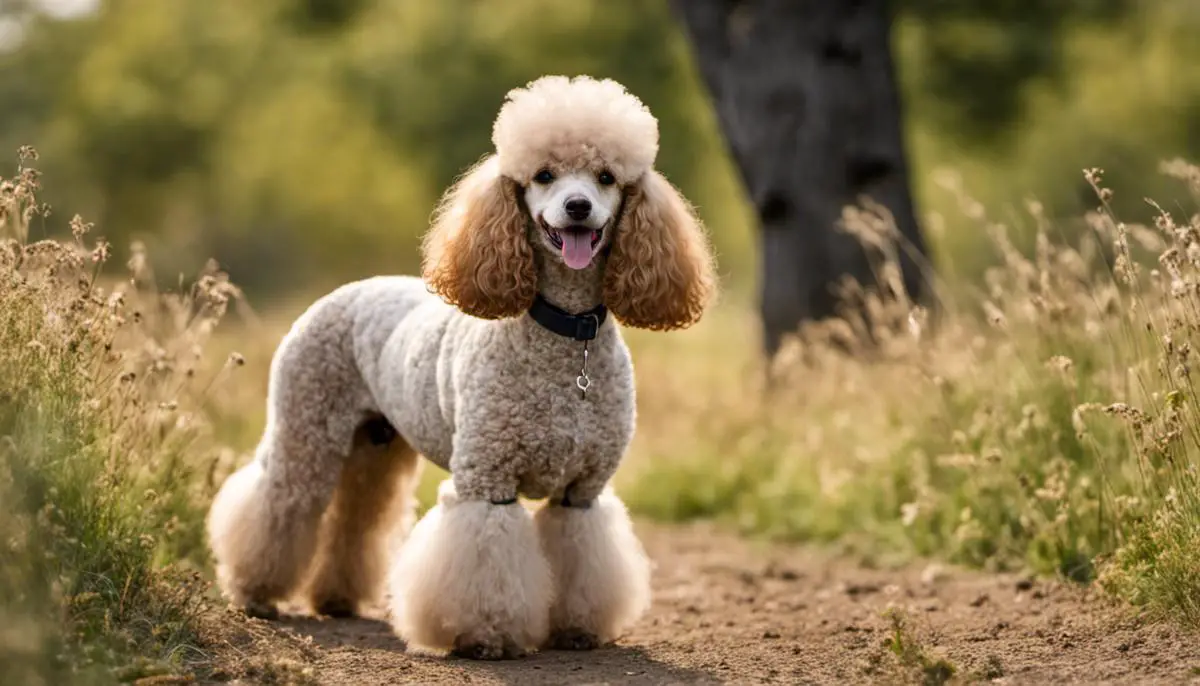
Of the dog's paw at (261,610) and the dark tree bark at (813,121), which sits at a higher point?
the dark tree bark at (813,121)

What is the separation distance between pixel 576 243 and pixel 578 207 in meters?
0.13

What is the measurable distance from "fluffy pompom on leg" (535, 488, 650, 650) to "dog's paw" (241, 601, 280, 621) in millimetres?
1152

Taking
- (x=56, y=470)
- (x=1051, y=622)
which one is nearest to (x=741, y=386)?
(x=1051, y=622)

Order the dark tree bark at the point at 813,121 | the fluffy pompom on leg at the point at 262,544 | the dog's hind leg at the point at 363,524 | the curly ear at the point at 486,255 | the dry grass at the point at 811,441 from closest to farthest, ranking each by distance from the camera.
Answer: the dry grass at the point at 811,441 < the curly ear at the point at 486,255 < the fluffy pompom on leg at the point at 262,544 < the dog's hind leg at the point at 363,524 < the dark tree bark at the point at 813,121

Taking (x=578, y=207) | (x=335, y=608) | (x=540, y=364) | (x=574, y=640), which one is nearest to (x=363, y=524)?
(x=335, y=608)

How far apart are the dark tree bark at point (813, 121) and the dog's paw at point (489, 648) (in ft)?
16.4

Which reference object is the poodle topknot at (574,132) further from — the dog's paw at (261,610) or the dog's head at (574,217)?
the dog's paw at (261,610)

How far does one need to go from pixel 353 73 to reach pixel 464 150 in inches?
85.1

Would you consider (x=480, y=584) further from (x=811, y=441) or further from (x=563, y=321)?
(x=811, y=441)

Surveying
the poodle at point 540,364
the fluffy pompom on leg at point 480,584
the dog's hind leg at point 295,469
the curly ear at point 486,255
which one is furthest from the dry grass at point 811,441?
the curly ear at point 486,255

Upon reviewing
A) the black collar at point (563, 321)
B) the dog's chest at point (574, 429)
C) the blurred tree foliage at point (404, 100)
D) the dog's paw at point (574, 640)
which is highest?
the blurred tree foliage at point (404, 100)

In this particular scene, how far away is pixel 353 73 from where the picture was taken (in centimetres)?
2280

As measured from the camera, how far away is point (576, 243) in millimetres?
4305

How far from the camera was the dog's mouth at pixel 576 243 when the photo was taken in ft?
14.0
